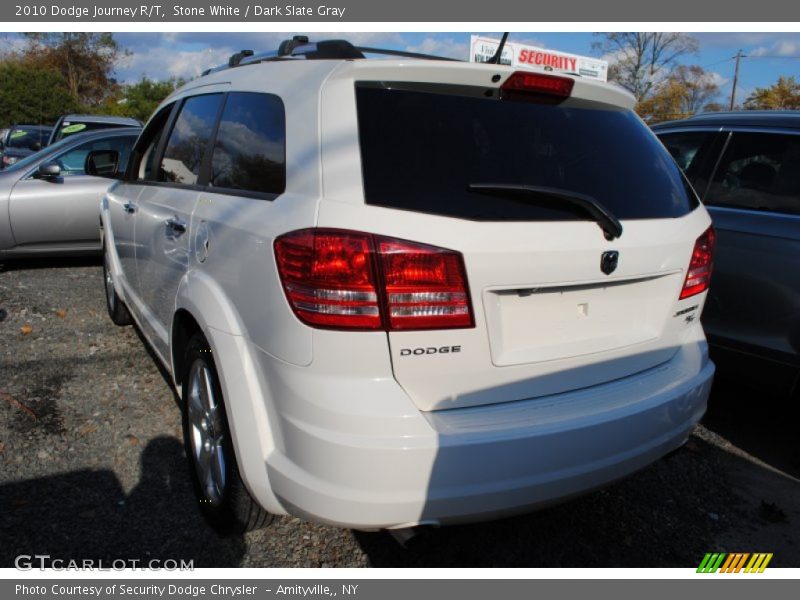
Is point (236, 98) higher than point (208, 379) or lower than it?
higher

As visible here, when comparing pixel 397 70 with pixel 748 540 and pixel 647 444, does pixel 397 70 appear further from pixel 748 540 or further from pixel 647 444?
pixel 748 540

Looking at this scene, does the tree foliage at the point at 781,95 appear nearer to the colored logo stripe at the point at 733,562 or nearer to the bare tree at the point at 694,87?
the bare tree at the point at 694,87

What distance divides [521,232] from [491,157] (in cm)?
29

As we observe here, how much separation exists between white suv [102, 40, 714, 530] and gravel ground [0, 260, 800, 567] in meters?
0.35

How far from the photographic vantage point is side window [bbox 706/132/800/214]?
347 centimetres

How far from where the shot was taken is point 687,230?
2.43 m

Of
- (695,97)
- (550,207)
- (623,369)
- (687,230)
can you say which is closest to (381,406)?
(550,207)

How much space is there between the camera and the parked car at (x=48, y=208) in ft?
21.8

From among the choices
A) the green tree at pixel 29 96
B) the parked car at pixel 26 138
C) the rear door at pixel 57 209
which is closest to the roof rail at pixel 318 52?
the rear door at pixel 57 209

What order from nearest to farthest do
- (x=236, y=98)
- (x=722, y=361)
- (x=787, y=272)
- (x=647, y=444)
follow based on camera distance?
1. (x=647, y=444)
2. (x=236, y=98)
3. (x=787, y=272)
4. (x=722, y=361)

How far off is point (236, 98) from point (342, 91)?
85cm

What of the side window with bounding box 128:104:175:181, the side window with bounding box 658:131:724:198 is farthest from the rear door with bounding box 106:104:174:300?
the side window with bounding box 658:131:724:198

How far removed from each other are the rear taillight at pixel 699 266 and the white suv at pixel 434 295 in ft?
0.04

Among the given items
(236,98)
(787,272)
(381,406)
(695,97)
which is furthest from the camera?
(695,97)
